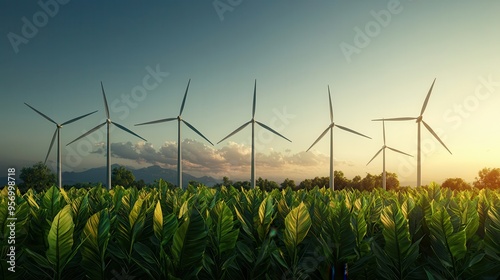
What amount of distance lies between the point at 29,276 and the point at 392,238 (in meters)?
3.43

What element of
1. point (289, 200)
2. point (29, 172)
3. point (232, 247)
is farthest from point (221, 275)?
point (29, 172)

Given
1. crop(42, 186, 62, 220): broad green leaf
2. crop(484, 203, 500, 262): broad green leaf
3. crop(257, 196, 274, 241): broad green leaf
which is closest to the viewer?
crop(484, 203, 500, 262): broad green leaf

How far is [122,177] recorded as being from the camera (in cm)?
10462

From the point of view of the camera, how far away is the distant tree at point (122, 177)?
4055 inches

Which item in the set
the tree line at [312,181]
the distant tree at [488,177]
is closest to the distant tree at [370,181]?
the tree line at [312,181]

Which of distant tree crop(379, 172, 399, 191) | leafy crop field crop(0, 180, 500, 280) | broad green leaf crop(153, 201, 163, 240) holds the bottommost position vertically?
distant tree crop(379, 172, 399, 191)

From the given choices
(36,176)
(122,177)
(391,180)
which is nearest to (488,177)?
(391,180)

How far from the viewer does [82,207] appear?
14.7ft

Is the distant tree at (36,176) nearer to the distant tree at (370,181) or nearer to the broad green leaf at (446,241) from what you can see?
the distant tree at (370,181)

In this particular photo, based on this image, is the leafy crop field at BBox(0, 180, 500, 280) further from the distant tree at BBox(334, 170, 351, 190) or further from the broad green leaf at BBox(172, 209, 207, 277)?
the distant tree at BBox(334, 170, 351, 190)

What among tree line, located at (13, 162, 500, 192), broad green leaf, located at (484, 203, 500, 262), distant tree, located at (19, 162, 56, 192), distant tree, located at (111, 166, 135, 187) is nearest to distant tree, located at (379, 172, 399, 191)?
tree line, located at (13, 162, 500, 192)

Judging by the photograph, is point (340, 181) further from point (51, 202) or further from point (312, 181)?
point (51, 202)

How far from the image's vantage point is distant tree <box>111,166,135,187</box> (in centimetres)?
10300

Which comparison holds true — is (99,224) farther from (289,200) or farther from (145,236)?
(289,200)
